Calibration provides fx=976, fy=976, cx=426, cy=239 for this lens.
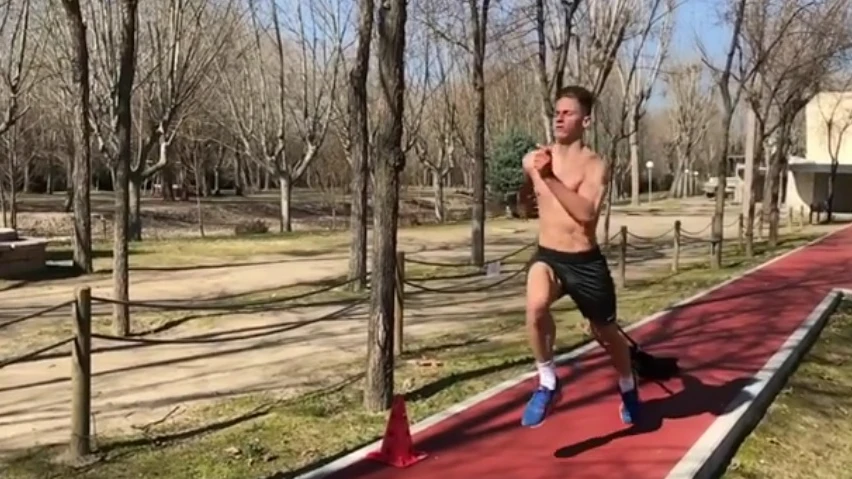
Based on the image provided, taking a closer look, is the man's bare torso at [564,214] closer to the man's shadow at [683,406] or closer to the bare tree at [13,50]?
the man's shadow at [683,406]

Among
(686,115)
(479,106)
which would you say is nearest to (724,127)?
(479,106)

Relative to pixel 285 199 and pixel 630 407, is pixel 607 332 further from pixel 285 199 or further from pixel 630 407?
pixel 285 199

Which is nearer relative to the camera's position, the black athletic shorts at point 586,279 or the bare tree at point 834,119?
the black athletic shorts at point 586,279

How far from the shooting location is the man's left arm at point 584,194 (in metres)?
4.97

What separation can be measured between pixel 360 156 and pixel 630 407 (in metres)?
9.58

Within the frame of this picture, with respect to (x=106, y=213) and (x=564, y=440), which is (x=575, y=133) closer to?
(x=564, y=440)

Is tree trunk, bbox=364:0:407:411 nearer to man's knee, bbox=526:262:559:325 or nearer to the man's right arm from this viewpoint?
the man's right arm

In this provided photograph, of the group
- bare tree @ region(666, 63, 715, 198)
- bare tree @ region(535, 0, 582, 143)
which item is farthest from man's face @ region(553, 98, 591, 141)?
bare tree @ region(666, 63, 715, 198)

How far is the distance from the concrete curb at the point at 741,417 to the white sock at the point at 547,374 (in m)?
0.78

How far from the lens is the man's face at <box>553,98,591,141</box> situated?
16.6ft

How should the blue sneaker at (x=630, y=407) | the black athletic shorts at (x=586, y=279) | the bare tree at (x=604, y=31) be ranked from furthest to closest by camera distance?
the bare tree at (x=604, y=31) < the blue sneaker at (x=630, y=407) < the black athletic shorts at (x=586, y=279)

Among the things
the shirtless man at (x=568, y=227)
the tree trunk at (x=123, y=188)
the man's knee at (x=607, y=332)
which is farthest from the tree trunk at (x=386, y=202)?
the tree trunk at (x=123, y=188)

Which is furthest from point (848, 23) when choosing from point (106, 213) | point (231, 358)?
point (106, 213)

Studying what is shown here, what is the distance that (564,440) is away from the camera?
572 cm
